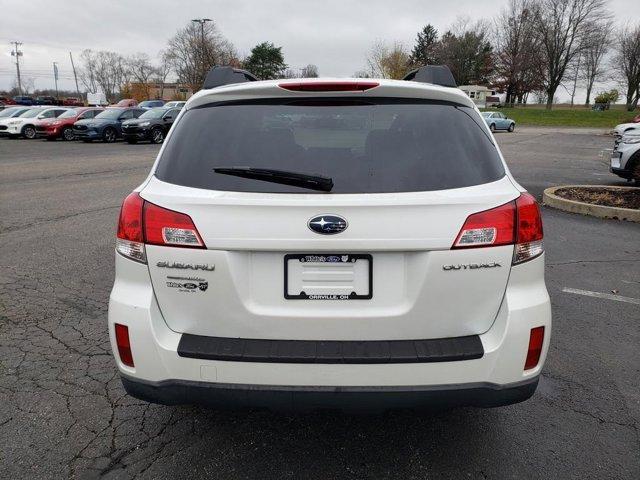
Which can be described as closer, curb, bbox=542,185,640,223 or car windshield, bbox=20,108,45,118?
curb, bbox=542,185,640,223

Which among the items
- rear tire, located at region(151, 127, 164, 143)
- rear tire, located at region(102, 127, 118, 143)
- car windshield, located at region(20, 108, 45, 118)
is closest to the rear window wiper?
rear tire, located at region(151, 127, 164, 143)

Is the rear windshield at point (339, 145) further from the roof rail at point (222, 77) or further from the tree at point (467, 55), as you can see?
the tree at point (467, 55)

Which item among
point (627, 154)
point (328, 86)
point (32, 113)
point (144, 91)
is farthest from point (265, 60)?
point (328, 86)

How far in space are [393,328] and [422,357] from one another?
0.54 ft

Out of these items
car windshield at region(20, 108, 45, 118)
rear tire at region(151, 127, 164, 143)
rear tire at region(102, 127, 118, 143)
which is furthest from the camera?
car windshield at region(20, 108, 45, 118)

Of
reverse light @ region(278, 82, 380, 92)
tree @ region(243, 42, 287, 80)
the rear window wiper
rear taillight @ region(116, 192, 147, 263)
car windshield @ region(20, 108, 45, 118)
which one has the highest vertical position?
tree @ region(243, 42, 287, 80)

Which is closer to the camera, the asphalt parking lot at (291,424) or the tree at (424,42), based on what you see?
the asphalt parking lot at (291,424)

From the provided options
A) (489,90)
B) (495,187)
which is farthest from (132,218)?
(489,90)

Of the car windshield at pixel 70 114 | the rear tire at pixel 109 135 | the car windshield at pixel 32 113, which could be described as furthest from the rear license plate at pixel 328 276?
the car windshield at pixel 32 113

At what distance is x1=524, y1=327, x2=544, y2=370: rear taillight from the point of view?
2.22 metres

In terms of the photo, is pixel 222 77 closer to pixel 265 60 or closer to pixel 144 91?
pixel 265 60

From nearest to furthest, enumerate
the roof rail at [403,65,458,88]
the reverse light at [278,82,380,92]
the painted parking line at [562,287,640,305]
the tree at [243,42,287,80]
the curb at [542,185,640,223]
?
the reverse light at [278,82,380,92]
the roof rail at [403,65,458,88]
the painted parking line at [562,287,640,305]
the curb at [542,185,640,223]
the tree at [243,42,287,80]

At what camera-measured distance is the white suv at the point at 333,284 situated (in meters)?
2.07

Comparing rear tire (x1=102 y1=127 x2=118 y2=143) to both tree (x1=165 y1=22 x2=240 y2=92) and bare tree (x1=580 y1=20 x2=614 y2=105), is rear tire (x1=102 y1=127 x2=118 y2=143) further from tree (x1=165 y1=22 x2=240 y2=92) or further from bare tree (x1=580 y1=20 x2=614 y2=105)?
bare tree (x1=580 y1=20 x2=614 y2=105)
